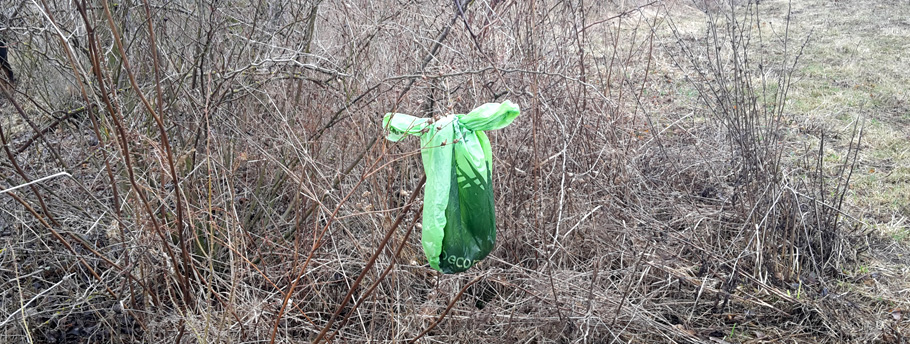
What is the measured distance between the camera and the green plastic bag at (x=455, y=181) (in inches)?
81.1

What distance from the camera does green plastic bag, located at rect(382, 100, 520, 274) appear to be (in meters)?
2.06

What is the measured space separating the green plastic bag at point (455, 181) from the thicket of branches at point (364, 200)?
1.43ft

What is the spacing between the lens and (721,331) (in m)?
2.91

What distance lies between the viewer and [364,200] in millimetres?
3035

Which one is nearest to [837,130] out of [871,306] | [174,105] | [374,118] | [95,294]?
[871,306]

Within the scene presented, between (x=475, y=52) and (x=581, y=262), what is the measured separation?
4.08 ft

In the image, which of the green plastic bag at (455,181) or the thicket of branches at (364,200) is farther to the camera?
the thicket of branches at (364,200)

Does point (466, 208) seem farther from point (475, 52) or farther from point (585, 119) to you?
point (585, 119)

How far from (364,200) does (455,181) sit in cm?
104

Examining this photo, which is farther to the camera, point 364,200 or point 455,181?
point 364,200

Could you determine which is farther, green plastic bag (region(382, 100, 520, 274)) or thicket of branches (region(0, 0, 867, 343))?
thicket of branches (region(0, 0, 867, 343))

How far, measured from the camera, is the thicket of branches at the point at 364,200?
105 inches

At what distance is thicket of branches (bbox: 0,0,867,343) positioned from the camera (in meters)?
2.66

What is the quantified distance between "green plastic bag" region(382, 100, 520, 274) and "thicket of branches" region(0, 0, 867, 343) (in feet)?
1.43
